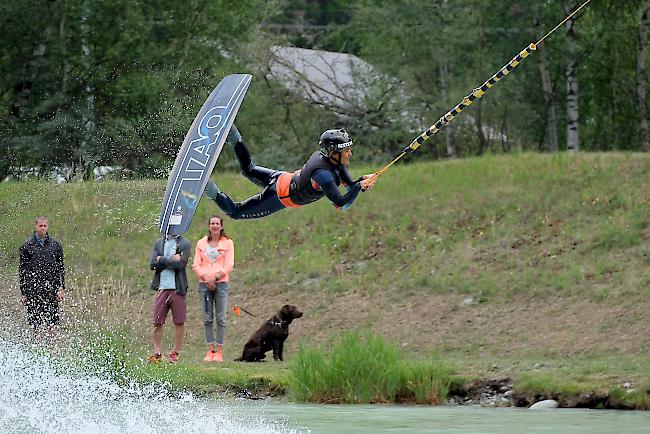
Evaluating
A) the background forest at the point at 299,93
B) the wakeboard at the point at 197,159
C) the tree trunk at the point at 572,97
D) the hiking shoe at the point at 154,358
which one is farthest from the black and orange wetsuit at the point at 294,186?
the tree trunk at the point at 572,97

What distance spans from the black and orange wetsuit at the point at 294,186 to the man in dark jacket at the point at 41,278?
15.0ft

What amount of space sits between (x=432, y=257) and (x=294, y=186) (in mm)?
9658

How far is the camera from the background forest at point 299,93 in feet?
86.0

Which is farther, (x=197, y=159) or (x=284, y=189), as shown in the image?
(x=284, y=189)

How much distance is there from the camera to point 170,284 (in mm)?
15391

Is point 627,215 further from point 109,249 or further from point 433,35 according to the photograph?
point 433,35

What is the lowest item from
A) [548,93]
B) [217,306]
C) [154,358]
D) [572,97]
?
[154,358]

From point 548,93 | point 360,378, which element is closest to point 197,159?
point 360,378

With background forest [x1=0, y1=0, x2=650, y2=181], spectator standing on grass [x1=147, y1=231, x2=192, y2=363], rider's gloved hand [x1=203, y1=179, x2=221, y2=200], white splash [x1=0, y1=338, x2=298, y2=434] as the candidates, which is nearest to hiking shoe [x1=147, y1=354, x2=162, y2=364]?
spectator standing on grass [x1=147, y1=231, x2=192, y2=363]

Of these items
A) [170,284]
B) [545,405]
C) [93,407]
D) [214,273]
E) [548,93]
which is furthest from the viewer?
[548,93]

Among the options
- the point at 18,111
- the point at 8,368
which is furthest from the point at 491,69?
the point at 8,368

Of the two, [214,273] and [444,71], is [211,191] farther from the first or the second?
[444,71]

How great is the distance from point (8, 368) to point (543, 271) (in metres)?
8.14

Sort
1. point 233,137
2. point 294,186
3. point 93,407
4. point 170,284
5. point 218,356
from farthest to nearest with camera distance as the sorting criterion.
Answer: point 218,356 < point 170,284 < point 93,407 < point 233,137 < point 294,186
